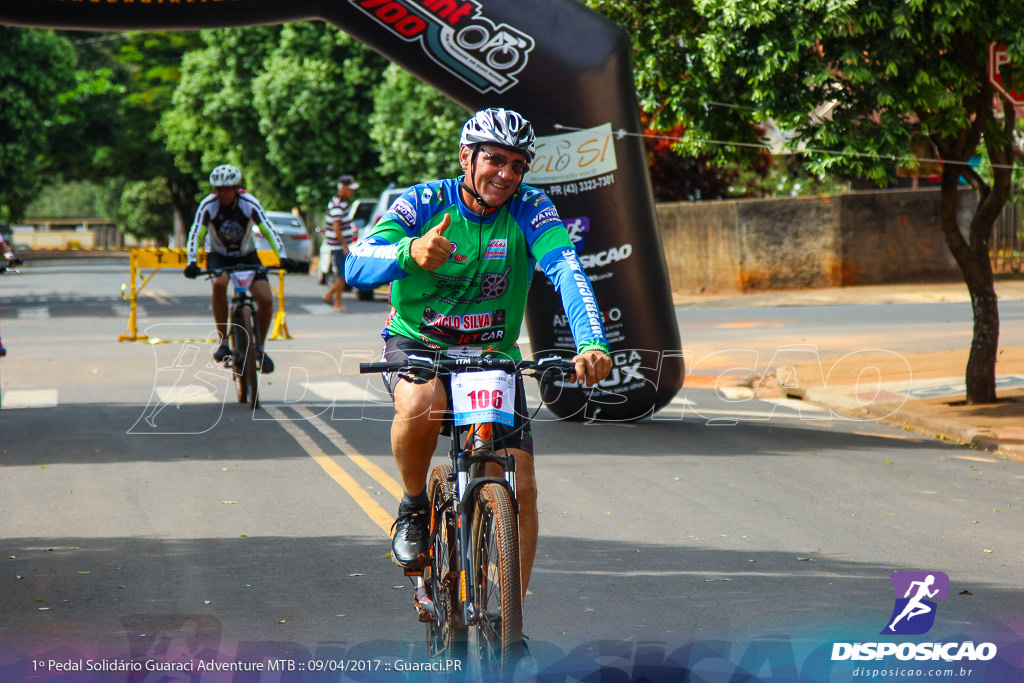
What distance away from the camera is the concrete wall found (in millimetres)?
27703

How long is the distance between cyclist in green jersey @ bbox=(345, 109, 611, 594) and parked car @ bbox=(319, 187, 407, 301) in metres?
21.4

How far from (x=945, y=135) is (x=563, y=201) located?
11.2ft

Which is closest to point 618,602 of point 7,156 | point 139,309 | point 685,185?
point 139,309

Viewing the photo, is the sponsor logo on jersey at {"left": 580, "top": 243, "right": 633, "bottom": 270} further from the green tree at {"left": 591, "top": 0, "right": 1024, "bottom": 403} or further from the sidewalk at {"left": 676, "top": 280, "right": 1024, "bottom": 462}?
the sidewalk at {"left": 676, "top": 280, "right": 1024, "bottom": 462}

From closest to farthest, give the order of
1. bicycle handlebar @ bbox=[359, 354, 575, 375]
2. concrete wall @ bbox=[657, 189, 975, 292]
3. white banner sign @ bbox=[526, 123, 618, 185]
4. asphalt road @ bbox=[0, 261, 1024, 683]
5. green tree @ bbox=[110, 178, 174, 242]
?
bicycle handlebar @ bbox=[359, 354, 575, 375], asphalt road @ bbox=[0, 261, 1024, 683], white banner sign @ bbox=[526, 123, 618, 185], concrete wall @ bbox=[657, 189, 975, 292], green tree @ bbox=[110, 178, 174, 242]

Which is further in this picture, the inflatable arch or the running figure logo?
the inflatable arch

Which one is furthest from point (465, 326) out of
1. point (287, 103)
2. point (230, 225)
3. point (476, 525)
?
point (287, 103)

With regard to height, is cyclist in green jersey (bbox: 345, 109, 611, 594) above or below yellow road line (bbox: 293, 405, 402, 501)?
above

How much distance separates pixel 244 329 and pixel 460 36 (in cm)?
352

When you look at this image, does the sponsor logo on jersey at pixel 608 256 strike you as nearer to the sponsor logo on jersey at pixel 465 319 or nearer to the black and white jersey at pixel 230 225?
the black and white jersey at pixel 230 225

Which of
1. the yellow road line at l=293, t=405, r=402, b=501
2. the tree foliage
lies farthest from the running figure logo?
the tree foliage

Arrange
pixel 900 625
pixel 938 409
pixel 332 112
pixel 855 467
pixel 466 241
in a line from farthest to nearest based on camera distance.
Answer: pixel 332 112, pixel 938 409, pixel 855 467, pixel 900 625, pixel 466 241

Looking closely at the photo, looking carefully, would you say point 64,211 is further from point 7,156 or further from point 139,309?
point 139,309

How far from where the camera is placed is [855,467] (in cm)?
973
